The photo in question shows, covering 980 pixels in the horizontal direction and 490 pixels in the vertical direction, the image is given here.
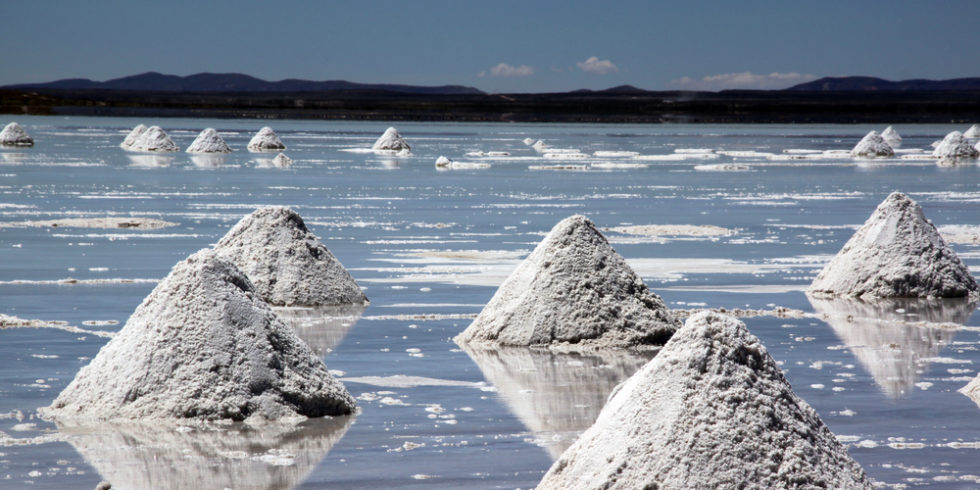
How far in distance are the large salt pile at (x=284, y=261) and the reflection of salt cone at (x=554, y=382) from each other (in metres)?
2.63

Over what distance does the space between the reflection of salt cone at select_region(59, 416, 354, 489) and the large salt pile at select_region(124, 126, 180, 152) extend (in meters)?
46.5

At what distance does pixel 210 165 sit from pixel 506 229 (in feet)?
73.8

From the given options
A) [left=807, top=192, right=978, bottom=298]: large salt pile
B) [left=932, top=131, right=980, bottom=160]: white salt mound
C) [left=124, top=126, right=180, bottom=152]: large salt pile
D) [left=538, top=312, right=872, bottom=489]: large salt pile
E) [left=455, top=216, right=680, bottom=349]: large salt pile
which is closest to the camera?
[left=538, top=312, right=872, bottom=489]: large salt pile

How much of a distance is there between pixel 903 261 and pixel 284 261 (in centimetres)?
589

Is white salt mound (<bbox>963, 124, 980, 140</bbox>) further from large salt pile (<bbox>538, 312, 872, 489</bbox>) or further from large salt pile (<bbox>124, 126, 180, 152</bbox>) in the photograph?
large salt pile (<bbox>538, 312, 872, 489</bbox>)

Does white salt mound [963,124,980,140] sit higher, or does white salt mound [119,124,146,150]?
white salt mound [119,124,146,150]

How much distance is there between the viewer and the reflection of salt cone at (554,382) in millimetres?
8234

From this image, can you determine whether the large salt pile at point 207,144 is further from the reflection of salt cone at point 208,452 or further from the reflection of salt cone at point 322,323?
the reflection of salt cone at point 208,452

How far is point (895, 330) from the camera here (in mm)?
12125

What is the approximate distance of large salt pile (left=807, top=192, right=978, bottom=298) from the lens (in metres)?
14.0

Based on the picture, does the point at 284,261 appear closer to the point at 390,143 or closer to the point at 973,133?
the point at 390,143

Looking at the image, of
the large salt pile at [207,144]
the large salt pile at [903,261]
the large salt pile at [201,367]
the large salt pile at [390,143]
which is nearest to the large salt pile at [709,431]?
the large salt pile at [201,367]

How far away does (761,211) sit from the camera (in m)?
26.3

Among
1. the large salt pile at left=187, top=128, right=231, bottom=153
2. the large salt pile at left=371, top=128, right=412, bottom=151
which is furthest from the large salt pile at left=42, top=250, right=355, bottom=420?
the large salt pile at left=371, top=128, right=412, bottom=151
